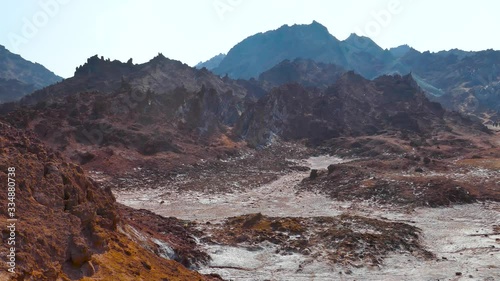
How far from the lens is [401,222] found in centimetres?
4169

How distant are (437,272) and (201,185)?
38.2 m

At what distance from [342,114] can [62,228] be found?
13241 cm

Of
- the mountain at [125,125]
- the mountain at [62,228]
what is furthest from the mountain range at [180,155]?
the mountain at [125,125]

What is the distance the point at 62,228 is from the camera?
16906 mm

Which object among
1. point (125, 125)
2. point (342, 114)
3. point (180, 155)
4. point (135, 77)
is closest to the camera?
point (180, 155)

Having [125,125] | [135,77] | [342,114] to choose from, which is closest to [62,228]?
[125,125]

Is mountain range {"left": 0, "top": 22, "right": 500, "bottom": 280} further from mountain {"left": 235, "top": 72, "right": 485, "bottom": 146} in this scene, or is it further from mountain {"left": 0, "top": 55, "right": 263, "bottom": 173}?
mountain {"left": 235, "top": 72, "right": 485, "bottom": 146}

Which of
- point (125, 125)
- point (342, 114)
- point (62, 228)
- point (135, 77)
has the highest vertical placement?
point (135, 77)

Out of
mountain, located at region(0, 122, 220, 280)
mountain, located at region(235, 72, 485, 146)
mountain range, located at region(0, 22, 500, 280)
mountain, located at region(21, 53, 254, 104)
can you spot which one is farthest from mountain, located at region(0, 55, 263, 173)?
mountain, located at region(0, 122, 220, 280)

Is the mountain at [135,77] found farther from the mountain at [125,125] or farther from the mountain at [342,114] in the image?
the mountain at [125,125]

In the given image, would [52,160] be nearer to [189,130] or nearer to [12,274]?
[12,274]

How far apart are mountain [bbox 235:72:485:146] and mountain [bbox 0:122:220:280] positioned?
83441 mm

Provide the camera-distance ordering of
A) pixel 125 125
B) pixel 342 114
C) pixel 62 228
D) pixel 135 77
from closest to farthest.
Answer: pixel 62 228 < pixel 125 125 < pixel 342 114 < pixel 135 77

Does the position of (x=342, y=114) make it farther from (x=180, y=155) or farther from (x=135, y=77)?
(x=180, y=155)
